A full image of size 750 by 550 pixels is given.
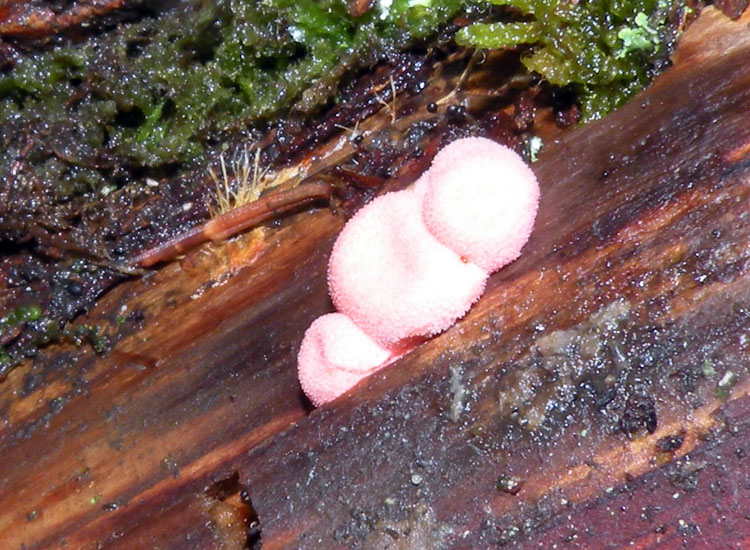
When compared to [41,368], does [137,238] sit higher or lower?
higher

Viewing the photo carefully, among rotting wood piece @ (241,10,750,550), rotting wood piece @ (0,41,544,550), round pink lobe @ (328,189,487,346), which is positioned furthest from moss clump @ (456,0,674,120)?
round pink lobe @ (328,189,487,346)

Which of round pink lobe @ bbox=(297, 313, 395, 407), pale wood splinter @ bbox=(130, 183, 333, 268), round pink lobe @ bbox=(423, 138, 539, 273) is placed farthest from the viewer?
pale wood splinter @ bbox=(130, 183, 333, 268)

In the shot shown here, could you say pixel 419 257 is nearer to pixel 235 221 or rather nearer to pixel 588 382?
pixel 588 382

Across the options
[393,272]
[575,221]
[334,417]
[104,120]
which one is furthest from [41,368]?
[575,221]

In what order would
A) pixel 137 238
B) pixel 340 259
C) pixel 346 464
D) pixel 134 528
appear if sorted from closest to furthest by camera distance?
pixel 346 464 → pixel 340 259 → pixel 134 528 → pixel 137 238

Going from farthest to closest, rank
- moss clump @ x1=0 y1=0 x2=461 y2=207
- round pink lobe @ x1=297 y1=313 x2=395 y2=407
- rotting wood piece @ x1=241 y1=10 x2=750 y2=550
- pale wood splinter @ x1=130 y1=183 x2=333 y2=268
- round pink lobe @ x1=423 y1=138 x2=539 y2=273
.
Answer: moss clump @ x1=0 y1=0 x2=461 y2=207 → pale wood splinter @ x1=130 y1=183 x2=333 y2=268 → round pink lobe @ x1=297 y1=313 x2=395 y2=407 → round pink lobe @ x1=423 y1=138 x2=539 y2=273 → rotting wood piece @ x1=241 y1=10 x2=750 y2=550

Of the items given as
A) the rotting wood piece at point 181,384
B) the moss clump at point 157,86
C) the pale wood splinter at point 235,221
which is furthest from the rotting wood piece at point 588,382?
the moss clump at point 157,86

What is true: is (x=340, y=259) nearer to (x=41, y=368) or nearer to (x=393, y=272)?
(x=393, y=272)

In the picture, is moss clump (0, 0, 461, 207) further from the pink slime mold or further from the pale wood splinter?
the pink slime mold

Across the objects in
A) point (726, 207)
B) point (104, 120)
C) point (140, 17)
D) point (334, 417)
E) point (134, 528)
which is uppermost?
point (140, 17)
